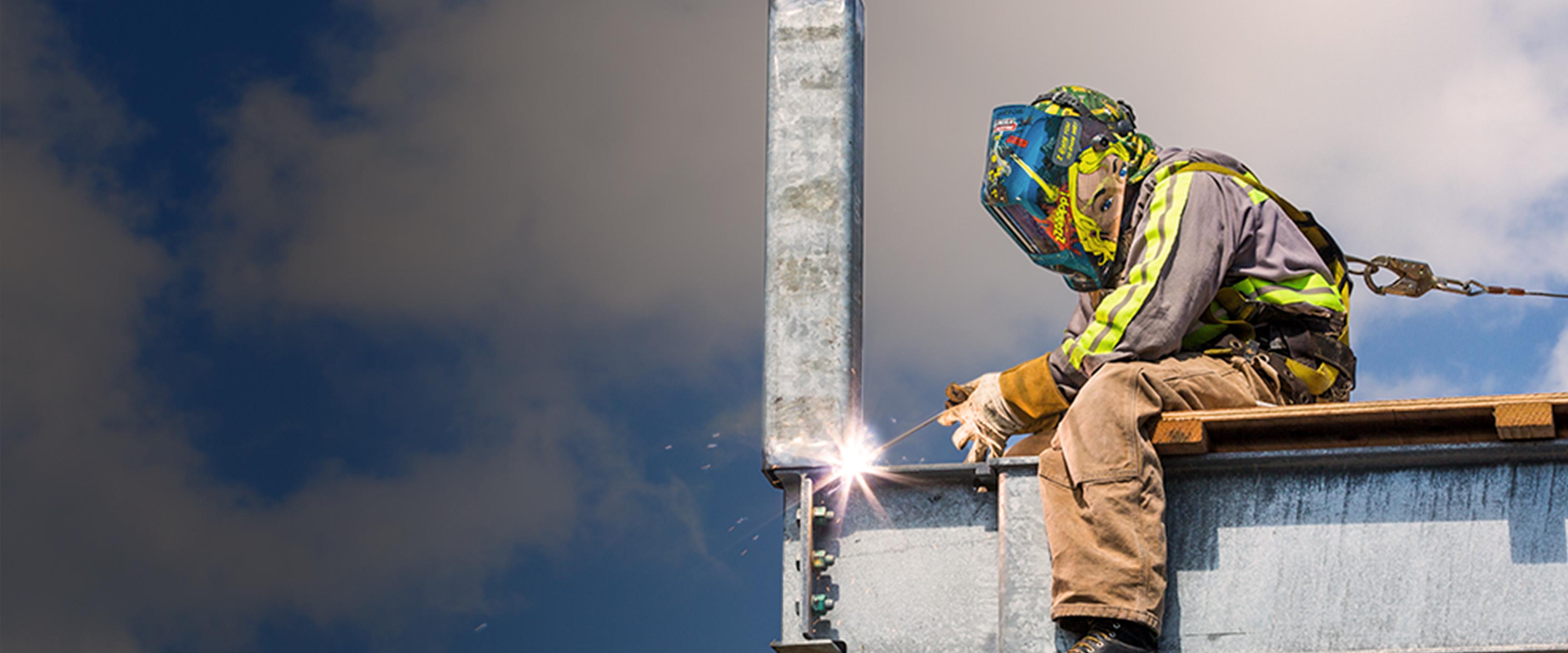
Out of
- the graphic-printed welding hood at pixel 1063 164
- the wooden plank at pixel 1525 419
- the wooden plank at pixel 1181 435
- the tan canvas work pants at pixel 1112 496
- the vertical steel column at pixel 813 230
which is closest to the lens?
the wooden plank at pixel 1525 419

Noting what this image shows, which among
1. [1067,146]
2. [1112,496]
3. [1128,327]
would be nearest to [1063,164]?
[1067,146]

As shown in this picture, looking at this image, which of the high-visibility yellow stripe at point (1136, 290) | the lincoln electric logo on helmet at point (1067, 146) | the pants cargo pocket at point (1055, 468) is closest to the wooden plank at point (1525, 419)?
the high-visibility yellow stripe at point (1136, 290)

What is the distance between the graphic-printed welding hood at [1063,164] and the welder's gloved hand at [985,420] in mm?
701

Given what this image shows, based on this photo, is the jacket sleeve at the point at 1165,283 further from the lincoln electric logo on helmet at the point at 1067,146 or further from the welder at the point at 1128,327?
the lincoln electric logo on helmet at the point at 1067,146

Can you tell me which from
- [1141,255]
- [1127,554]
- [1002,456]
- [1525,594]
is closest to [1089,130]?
[1141,255]

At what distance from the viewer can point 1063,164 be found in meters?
6.90

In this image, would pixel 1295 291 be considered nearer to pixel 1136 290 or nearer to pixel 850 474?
pixel 1136 290

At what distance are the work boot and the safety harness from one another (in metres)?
1.19

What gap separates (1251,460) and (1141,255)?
892mm

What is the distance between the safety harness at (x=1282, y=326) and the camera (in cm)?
655

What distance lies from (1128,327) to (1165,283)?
0.70 ft

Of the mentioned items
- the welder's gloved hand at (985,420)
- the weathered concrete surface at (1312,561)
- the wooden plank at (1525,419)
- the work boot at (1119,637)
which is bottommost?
the work boot at (1119,637)

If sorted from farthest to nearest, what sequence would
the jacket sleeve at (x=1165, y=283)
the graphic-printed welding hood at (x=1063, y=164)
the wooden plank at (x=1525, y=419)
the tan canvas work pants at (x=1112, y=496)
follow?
the graphic-printed welding hood at (x=1063, y=164), the jacket sleeve at (x=1165, y=283), the tan canvas work pants at (x=1112, y=496), the wooden plank at (x=1525, y=419)

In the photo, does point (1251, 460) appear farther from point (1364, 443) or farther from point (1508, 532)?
point (1508, 532)
